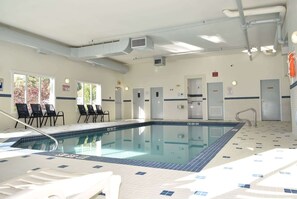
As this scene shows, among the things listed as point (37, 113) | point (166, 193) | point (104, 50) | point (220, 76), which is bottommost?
point (166, 193)

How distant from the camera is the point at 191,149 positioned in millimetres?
4887

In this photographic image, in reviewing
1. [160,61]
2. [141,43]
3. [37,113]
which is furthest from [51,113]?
[160,61]

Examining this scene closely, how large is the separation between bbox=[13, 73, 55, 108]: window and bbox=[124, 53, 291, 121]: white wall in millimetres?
4912

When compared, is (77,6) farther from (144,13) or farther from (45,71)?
(45,71)

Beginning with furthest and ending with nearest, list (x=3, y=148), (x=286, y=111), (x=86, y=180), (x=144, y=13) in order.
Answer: (x=286, y=111), (x=144, y=13), (x=3, y=148), (x=86, y=180)

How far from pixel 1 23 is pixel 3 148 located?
405cm

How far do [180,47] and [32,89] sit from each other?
587 cm

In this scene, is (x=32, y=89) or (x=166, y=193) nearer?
(x=166, y=193)

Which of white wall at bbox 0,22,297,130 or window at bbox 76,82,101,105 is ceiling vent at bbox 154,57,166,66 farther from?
window at bbox 76,82,101,105

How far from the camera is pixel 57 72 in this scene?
9133mm

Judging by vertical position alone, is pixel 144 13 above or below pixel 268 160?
above

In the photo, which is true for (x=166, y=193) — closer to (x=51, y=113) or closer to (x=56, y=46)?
(x=56, y=46)

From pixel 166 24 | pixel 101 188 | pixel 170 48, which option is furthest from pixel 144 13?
pixel 101 188

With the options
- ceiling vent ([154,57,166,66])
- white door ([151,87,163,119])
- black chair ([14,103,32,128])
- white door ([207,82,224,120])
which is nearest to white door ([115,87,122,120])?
white door ([151,87,163,119])
